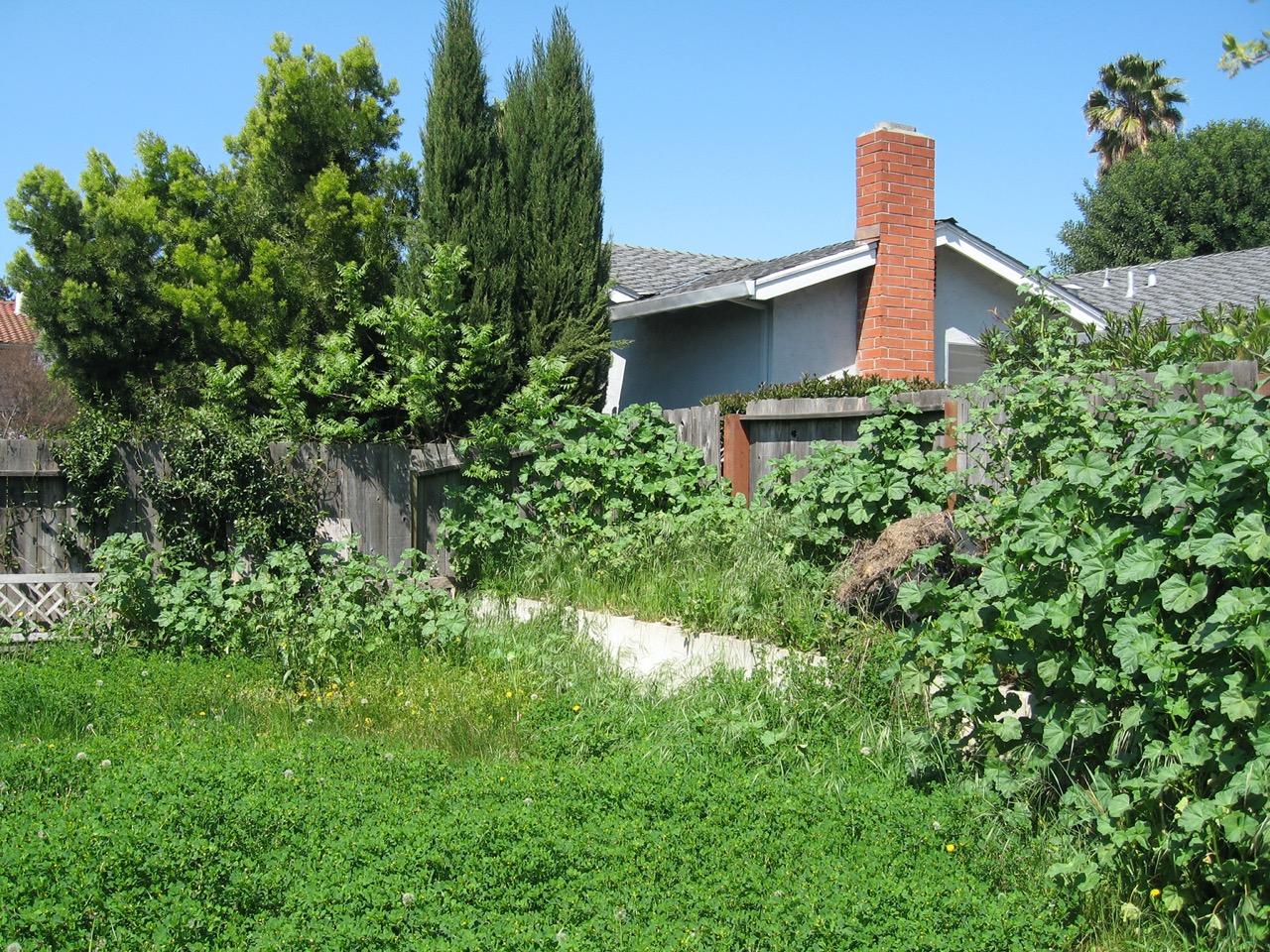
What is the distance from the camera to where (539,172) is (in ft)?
34.3

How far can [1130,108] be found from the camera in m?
35.3

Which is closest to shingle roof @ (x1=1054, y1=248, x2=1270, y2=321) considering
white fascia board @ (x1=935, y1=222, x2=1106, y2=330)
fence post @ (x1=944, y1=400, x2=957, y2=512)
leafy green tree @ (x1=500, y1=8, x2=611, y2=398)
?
white fascia board @ (x1=935, y1=222, x2=1106, y2=330)

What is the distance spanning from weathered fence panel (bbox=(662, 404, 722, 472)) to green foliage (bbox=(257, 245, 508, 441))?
1.69m

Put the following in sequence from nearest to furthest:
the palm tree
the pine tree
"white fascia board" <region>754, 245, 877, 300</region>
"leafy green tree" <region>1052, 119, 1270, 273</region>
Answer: the pine tree → "white fascia board" <region>754, 245, 877, 300</region> → "leafy green tree" <region>1052, 119, 1270, 273</region> → the palm tree

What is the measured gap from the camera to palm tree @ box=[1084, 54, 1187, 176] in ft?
113

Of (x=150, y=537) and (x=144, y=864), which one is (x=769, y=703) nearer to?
(x=144, y=864)

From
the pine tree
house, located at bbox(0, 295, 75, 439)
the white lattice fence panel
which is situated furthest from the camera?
house, located at bbox(0, 295, 75, 439)

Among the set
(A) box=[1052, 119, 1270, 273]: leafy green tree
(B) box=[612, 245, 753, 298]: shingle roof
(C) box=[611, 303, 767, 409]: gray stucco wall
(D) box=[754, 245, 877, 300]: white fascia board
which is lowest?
(C) box=[611, 303, 767, 409]: gray stucco wall

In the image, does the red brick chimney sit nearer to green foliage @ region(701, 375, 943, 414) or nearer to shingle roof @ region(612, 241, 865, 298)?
shingle roof @ region(612, 241, 865, 298)

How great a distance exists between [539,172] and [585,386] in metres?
2.11

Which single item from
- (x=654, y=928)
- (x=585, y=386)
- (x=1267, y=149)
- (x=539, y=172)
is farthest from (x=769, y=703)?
(x=1267, y=149)

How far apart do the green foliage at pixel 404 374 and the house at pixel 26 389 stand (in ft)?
13.9

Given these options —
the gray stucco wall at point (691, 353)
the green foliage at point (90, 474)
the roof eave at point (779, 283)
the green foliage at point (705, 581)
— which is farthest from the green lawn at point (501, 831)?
the gray stucco wall at point (691, 353)

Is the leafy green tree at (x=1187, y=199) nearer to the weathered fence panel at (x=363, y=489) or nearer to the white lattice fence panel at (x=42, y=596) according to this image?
the weathered fence panel at (x=363, y=489)
